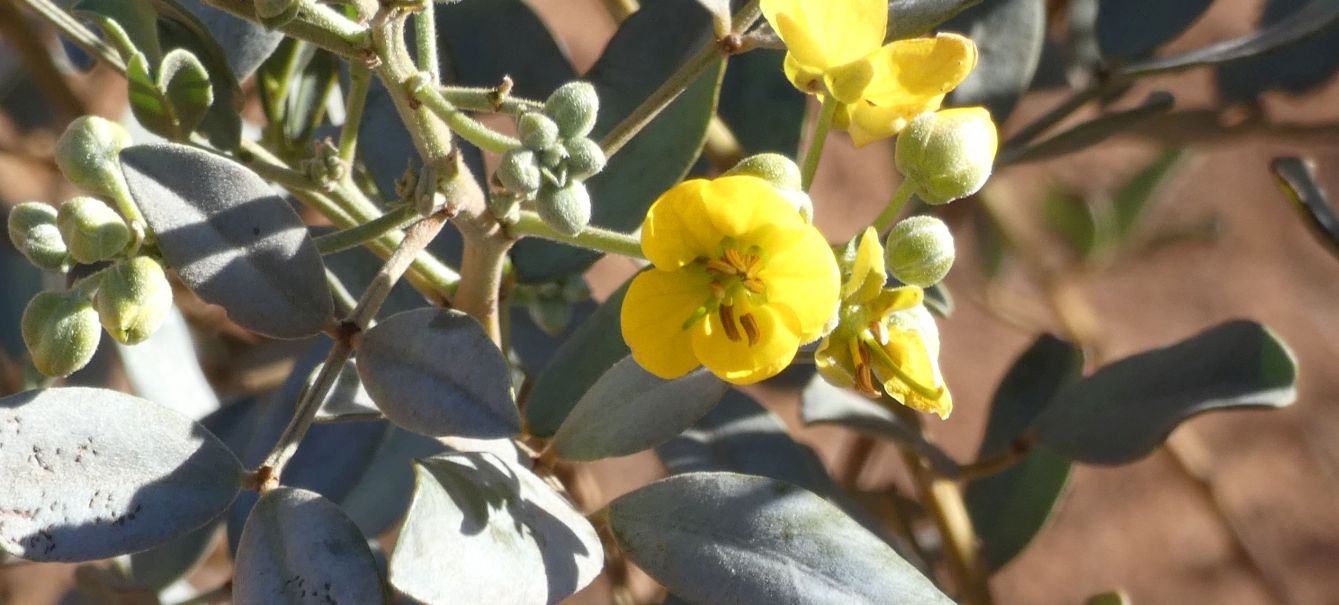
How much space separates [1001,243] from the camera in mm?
2959

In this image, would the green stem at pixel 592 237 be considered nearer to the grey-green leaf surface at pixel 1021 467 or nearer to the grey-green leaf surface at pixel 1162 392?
the grey-green leaf surface at pixel 1162 392

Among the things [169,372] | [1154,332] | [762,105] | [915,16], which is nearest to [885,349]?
[915,16]

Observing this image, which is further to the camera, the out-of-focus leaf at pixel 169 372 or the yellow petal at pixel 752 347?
the out-of-focus leaf at pixel 169 372

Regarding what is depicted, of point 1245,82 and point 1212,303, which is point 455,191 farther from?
point 1212,303

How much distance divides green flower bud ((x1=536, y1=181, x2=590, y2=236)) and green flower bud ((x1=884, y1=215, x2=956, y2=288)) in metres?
0.23

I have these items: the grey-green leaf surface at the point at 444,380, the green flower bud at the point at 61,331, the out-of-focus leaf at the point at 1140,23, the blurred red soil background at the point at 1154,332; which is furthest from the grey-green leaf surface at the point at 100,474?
the blurred red soil background at the point at 1154,332

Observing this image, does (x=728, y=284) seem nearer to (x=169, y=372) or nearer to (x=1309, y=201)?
(x=1309, y=201)

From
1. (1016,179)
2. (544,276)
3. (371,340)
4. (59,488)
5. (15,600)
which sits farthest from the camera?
(1016,179)

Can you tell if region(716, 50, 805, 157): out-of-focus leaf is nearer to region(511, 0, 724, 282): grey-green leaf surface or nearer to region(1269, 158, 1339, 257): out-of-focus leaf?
region(511, 0, 724, 282): grey-green leaf surface

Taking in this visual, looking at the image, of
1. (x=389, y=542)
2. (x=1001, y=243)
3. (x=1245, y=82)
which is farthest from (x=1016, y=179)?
(x=389, y=542)

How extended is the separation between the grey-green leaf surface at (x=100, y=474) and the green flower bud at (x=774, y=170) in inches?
17.4

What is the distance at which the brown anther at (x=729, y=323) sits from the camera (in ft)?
3.15

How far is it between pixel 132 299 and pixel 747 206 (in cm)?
42

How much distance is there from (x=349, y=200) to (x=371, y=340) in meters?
0.19
